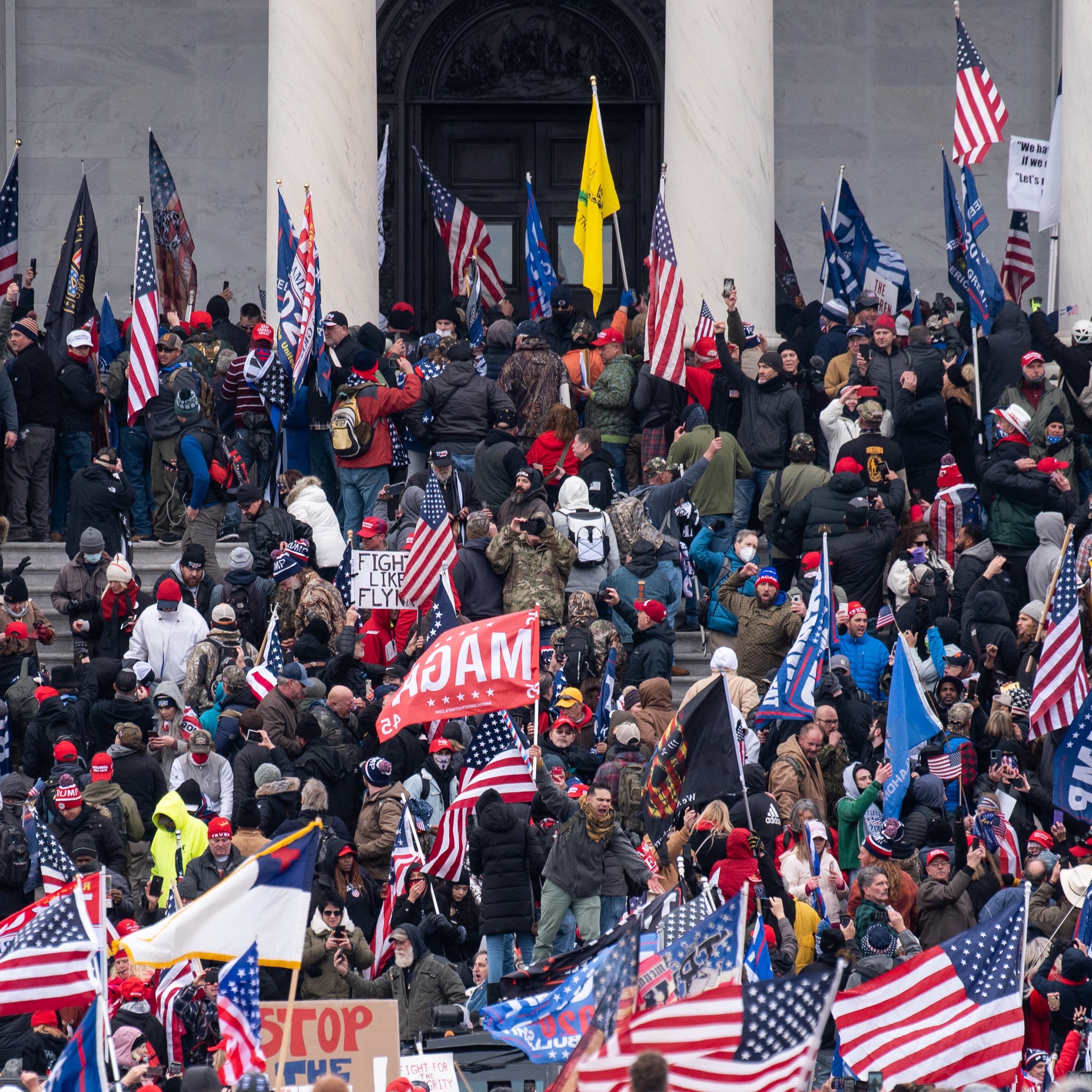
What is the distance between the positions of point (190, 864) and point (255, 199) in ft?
53.8

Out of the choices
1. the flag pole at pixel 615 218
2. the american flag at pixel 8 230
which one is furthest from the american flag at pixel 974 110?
the american flag at pixel 8 230

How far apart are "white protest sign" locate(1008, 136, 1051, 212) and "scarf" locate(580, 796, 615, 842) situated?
11.3 metres

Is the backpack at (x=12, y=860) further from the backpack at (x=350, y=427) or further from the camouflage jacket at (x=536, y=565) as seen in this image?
the backpack at (x=350, y=427)

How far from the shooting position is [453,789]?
18.4m

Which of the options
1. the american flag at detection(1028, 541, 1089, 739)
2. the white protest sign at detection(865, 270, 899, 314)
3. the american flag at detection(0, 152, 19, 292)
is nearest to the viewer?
the american flag at detection(1028, 541, 1089, 739)

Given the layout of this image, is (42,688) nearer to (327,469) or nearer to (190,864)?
(190,864)

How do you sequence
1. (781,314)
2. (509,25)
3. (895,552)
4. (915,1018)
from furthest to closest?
(509,25)
(781,314)
(895,552)
(915,1018)

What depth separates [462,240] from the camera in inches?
1103

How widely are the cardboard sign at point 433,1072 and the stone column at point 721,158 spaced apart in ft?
41.2

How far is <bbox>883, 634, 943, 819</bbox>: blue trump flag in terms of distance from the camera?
705 inches

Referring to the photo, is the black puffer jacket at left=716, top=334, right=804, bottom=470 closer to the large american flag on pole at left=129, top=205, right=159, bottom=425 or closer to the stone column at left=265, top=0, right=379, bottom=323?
the stone column at left=265, top=0, right=379, bottom=323

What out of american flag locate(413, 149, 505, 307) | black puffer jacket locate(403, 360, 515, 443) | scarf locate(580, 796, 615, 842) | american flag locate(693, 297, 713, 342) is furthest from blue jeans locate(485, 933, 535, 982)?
american flag locate(413, 149, 505, 307)

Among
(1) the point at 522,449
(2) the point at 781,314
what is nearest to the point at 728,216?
(2) the point at 781,314

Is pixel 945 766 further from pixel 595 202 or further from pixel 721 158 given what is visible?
pixel 721 158
